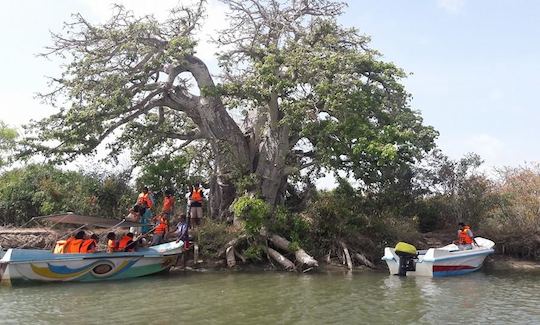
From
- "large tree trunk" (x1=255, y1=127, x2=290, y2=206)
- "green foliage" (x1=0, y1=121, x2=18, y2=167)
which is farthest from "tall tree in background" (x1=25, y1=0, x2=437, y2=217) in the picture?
"green foliage" (x1=0, y1=121, x2=18, y2=167)

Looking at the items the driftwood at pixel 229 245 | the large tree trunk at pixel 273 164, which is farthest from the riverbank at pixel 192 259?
the large tree trunk at pixel 273 164

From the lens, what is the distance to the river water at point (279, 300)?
10.0 metres

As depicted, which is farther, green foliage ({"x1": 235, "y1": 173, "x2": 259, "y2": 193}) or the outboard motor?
green foliage ({"x1": 235, "y1": 173, "x2": 259, "y2": 193})

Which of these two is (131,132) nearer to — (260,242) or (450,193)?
(260,242)

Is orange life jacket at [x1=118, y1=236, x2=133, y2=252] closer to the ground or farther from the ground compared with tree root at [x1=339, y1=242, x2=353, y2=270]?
farther from the ground

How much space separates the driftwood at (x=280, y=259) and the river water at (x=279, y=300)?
0.90 metres

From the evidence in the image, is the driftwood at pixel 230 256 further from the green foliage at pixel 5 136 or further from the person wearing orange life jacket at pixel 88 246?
the green foliage at pixel 5 136

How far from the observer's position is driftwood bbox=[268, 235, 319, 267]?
54.1 feet

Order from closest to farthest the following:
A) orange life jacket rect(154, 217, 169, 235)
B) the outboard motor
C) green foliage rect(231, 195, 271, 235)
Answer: the outboard motor → orange life jacket rect(154, 217, 169, 235) → green foliage rect(231, 195, 271, 235)

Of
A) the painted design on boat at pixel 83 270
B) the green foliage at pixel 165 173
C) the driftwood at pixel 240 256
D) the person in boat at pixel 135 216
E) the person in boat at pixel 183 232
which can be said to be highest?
the green foliage at pixel 165 173

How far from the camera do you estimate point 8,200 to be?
68.1ft

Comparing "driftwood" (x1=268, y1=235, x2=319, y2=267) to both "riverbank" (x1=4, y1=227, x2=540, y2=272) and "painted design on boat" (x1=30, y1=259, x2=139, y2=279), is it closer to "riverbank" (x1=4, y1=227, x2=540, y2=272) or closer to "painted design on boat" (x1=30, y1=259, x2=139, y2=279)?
"riverbank" (x1=4, y1=227, x2=540, y2=272)

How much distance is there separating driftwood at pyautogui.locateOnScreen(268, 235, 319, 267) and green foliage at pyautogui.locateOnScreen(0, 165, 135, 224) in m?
6.19

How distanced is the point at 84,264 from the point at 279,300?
5.78 metres
